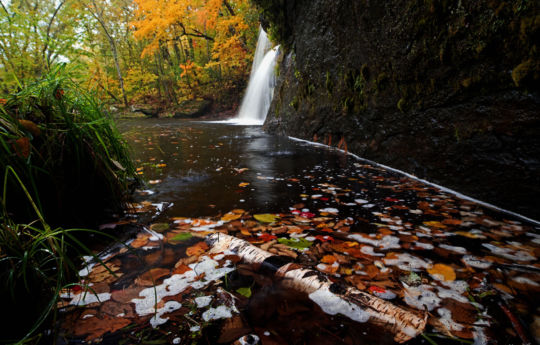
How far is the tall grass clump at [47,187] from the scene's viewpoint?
0.92 meters

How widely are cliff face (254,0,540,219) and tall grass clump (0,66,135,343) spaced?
9.66ft

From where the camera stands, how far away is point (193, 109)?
1773 cm

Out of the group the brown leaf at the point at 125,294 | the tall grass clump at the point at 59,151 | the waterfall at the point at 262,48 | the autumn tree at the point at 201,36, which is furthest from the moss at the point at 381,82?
the autumn tree at the point at 201,36

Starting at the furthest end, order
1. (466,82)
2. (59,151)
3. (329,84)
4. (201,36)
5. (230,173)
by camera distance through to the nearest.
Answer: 1. (201,36)
2. (329,84)
3. (230,173)
4. (466,82)
5. (59,151)

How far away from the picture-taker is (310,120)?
5738 mm

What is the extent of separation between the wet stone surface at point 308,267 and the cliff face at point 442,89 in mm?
360

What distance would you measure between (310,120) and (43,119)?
15.9ft

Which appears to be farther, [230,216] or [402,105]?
[402,105]

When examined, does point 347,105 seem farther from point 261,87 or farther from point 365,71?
point 261,87

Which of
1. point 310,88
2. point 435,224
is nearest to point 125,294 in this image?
point 435,224

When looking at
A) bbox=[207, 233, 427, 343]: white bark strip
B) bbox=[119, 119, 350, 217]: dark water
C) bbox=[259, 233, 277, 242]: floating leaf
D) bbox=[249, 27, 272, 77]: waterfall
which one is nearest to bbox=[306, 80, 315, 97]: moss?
bbox=[119, 119, 350, 217]: dark water

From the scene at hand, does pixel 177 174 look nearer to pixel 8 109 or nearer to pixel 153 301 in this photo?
pixel 8 109

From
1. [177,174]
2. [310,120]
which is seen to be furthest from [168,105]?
[177,174]

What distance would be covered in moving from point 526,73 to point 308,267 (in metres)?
2.22
